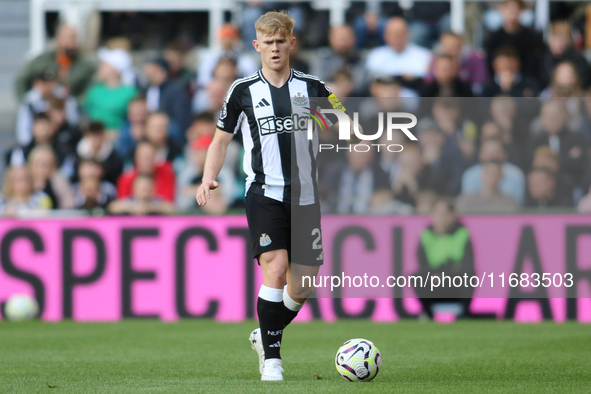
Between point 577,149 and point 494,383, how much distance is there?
14.5ft

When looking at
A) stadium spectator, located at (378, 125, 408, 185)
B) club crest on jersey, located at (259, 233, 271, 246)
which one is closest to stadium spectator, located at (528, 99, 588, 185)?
stadium spectator, located at (378, 125, 408, 185)

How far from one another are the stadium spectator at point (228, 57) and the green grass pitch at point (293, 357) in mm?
3690

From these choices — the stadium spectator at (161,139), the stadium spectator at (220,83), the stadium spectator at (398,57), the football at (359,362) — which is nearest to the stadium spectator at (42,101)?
the stadium spectator at (161,139)

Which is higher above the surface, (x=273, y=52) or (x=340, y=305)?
(x=273, y=52)

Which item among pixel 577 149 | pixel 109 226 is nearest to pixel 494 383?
pixel 577 149

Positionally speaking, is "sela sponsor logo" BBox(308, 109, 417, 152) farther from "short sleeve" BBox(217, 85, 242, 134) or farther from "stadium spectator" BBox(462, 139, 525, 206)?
"stadium spectator" BBox(462, 139, 525, 206)

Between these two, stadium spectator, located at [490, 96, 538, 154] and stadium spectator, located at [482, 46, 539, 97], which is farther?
stadium spectator, located at [482, 46, 539, 97]

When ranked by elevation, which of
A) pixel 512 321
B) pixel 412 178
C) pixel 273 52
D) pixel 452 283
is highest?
pixel 273 52

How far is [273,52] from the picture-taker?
5.55 metres

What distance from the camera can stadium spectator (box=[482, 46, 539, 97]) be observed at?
11.2 meters

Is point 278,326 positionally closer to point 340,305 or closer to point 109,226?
point 340,305

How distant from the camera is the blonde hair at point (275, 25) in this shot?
5.48m

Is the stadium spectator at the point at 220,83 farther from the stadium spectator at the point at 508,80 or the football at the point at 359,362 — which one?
the football at the point at 359,362

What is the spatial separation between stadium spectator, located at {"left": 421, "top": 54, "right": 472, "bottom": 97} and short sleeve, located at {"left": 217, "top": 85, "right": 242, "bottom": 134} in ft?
18.6
